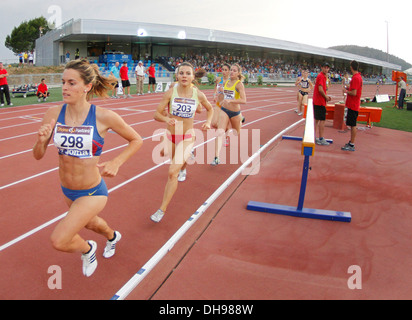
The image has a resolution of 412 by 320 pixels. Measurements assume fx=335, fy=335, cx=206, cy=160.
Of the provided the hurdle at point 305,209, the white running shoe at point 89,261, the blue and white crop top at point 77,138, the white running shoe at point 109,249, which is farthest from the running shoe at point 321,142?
the blue and white crop top at point 77,138

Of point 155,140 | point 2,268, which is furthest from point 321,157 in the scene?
point 2,268

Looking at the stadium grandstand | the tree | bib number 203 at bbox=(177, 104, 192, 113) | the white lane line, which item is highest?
the tree

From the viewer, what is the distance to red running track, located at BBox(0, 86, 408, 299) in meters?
3.28

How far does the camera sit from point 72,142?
9.86ft

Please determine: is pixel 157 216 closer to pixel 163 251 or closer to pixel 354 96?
pixel 163 251

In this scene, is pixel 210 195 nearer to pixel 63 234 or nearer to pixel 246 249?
pixel 246 249

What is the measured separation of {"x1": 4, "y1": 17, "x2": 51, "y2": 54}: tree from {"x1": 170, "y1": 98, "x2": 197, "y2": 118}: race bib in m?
93.7

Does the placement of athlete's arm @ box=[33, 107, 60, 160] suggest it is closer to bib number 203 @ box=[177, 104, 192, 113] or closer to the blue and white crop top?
the blue and white crop top

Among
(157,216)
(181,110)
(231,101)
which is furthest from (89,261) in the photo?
(231,101)

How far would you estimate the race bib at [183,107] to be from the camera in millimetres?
5215

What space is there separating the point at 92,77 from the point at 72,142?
0.65 m

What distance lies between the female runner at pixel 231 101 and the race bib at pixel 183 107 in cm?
215

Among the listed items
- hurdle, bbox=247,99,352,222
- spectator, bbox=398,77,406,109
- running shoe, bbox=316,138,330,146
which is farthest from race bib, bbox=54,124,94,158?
spectator, bbox=398,77,406,109
